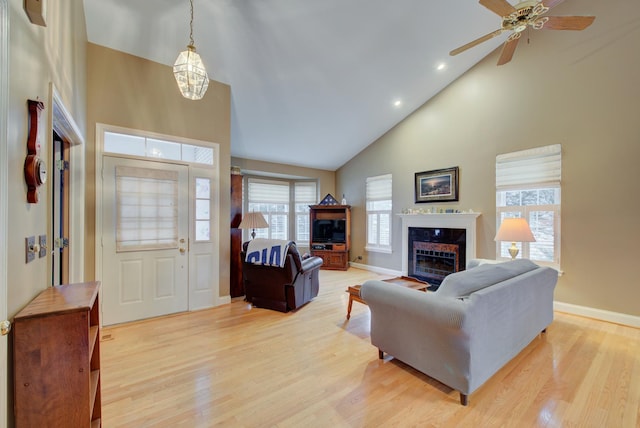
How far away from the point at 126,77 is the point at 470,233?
221 inches

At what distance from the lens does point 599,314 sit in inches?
133

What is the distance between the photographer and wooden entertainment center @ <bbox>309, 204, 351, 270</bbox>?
21.5 ft

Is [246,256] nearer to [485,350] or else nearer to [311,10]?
[485,350]

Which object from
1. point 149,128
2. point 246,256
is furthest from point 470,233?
point 149,128

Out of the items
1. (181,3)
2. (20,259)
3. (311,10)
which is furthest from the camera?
(311,10)

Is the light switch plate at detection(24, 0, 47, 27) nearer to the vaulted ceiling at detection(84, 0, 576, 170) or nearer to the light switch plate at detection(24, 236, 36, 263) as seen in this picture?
the light switch plate at detection(24, 236, 36, 263)

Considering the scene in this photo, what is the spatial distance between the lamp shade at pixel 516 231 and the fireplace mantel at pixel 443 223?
1108 mm

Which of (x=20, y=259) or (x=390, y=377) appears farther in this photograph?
(x=390, y=377)

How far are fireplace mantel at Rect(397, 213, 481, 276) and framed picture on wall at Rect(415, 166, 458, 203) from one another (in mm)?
350

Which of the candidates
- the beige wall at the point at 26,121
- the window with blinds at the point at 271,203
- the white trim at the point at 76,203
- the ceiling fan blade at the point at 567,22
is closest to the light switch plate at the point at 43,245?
the beige wall at the point at 26,121

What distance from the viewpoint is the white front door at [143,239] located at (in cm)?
317

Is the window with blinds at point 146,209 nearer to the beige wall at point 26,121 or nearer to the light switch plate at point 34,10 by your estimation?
the beige wall at point 26,121

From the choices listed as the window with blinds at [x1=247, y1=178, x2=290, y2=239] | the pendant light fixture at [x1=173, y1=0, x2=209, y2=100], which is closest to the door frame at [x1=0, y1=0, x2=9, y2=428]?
the pendant light fixture at [x1=173, y1=0, x2=209, y2=100]

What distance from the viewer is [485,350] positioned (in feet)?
6.33
